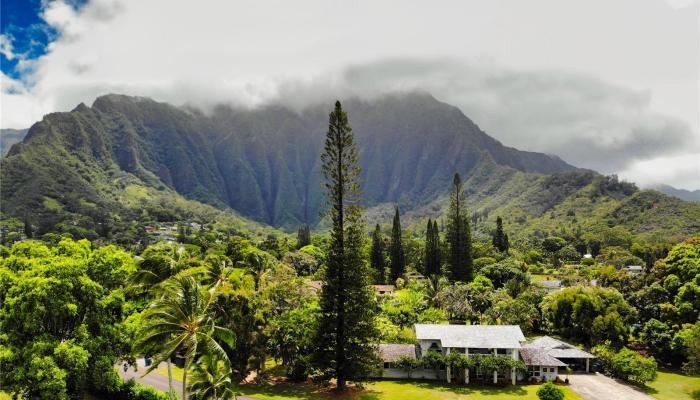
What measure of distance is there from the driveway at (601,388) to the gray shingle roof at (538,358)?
193 centimetres

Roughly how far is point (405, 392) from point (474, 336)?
818cm

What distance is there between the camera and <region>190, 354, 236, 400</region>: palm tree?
19859 mm

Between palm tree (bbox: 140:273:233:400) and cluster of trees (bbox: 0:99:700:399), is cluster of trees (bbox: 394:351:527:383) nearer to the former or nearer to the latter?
cluster of trees (bbox: 0:99:700:399)

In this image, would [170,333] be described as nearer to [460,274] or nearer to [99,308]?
[99,308]

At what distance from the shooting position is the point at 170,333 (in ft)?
63.4

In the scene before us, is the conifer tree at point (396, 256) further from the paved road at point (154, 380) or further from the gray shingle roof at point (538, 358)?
the paved road at point (154, 380)

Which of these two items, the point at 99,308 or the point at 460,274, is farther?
the point at 460,274

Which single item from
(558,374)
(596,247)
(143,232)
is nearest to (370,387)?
(558,374)

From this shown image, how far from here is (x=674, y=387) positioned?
37562mm

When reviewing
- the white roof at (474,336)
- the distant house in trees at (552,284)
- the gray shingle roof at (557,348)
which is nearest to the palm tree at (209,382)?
the white roof at (474,336)

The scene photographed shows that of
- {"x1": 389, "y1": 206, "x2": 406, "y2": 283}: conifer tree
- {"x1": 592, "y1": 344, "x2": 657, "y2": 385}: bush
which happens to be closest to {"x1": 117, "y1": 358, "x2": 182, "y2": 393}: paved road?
{"x1": 592, "y1": 344, "x2": 657, "y2": 385}: bush

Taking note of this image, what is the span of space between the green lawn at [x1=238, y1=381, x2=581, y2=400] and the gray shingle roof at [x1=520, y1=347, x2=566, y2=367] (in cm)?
214

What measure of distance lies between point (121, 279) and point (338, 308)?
50.8ft

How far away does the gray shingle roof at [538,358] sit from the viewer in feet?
125
